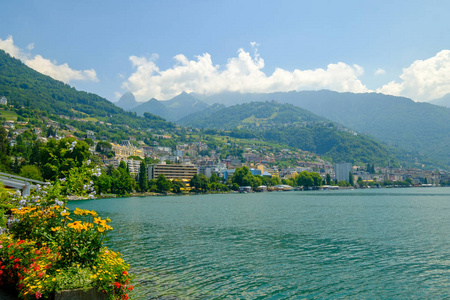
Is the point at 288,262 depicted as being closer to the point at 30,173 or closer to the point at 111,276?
the point at 111,276

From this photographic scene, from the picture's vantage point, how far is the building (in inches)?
6526

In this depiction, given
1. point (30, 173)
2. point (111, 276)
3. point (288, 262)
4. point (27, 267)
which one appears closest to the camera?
point (111, 276)

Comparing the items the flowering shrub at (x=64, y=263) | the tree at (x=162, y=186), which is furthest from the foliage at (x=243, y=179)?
the flowering shrub at (x=64, y=263)

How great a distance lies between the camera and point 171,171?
170000 mm

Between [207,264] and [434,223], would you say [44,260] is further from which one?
[434,223]

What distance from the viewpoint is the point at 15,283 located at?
8914 mm

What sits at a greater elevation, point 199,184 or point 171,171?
point 171,171

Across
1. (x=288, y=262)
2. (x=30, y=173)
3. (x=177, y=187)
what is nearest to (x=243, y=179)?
(x=177, y=187)

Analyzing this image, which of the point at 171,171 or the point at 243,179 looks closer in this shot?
the point at 171,171

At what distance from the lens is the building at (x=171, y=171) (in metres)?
166

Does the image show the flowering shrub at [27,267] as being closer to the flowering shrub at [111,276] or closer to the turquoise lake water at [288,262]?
the flowering shrub at [111,276]

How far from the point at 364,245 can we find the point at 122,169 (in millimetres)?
109014

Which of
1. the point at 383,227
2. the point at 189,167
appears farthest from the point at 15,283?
the point at 189,167

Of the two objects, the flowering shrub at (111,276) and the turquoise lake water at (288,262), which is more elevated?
the flowering shrub at (111,276)
